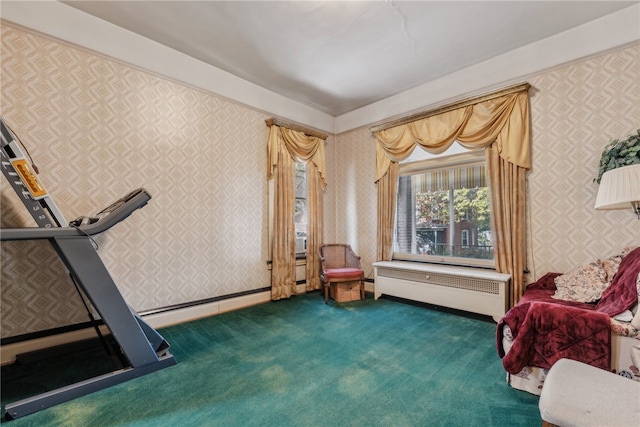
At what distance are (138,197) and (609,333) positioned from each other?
3291mm

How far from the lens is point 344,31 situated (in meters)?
2.90

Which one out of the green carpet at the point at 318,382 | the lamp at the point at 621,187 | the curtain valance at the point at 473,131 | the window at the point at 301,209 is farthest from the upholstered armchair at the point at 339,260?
the lamp at the point at 621,187

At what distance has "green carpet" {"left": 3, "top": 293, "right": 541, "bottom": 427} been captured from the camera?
1.64 m

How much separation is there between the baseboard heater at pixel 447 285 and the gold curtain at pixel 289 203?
1099 millimetres

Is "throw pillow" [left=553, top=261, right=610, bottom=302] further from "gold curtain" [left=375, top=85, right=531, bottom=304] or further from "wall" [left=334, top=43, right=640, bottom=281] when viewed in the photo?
"gold curtain" [left=375, top=85, right=531, bottom=304]

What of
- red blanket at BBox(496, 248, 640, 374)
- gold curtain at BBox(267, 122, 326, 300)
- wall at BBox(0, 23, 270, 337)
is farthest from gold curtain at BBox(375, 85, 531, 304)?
wall at BBox(0, 23, 270, 337)

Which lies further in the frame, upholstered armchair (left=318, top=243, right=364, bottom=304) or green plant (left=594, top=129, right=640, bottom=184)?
upholstered armchair (left=318, top=243, right=364, bottom=304)

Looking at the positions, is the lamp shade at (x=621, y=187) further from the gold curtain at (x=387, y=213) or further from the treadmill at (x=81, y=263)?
the treadmill at (x=81, y=263)

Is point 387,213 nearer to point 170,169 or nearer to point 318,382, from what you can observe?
point 318,382

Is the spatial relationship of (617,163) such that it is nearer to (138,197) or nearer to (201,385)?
(201,385)

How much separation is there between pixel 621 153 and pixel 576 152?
46cm

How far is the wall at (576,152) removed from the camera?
2656mm

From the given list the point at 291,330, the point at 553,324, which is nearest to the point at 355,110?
the point at 291,330

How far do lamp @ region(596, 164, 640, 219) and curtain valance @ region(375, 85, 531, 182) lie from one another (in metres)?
1.35
